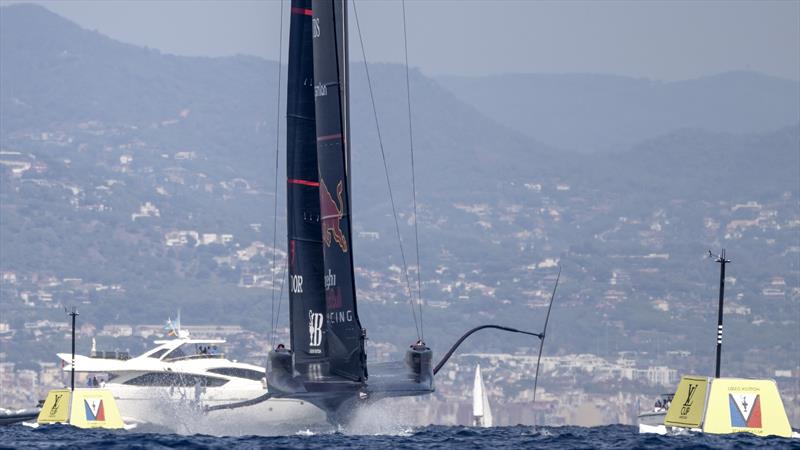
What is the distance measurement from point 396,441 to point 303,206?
6.25 meters

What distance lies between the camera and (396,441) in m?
46.8

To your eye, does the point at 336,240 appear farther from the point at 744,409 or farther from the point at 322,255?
the point at 744,409

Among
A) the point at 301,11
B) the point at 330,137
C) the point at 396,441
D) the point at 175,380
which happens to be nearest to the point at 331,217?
the point at 330,137

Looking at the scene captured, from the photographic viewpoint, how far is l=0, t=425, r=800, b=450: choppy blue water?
139 ft

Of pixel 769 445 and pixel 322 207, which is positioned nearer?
pixel 769 445

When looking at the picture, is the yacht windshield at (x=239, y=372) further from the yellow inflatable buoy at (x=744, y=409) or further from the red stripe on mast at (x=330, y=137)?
the yellow inflatable buoy at (x=744, y=409)

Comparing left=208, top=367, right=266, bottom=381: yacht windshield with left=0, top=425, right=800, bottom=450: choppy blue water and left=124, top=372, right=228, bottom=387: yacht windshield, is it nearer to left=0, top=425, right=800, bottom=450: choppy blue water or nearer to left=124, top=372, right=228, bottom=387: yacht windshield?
left=124, top=372, right=228, bottom=387: yacht windshield

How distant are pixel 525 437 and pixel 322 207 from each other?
858cm

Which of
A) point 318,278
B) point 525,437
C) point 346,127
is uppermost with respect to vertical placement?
point 346,127

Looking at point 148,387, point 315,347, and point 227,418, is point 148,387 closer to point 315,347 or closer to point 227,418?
point 227,418

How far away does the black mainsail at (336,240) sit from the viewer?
1906 inches

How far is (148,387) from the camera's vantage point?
7462cm

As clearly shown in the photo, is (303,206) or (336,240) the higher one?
(303,206)

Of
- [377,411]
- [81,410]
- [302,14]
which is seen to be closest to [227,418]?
[81,410]
